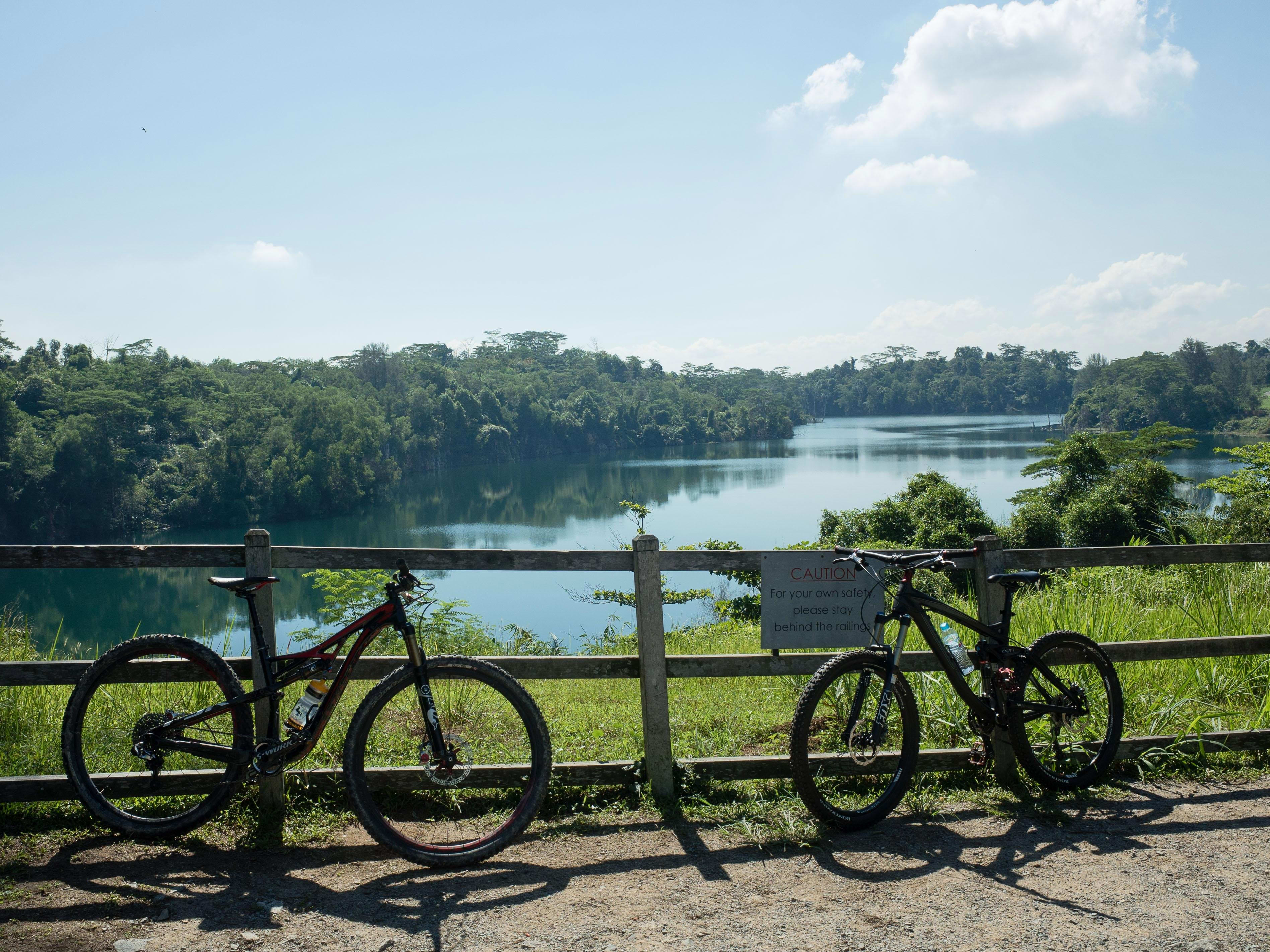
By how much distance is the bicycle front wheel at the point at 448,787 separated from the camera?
3318 millimetres

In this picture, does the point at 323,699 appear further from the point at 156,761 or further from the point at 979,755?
the point at 979,755

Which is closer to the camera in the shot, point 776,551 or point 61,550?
point 61,550

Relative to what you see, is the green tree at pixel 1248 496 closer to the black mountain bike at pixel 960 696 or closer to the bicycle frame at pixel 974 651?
the black mountain bike at pixel 960 696

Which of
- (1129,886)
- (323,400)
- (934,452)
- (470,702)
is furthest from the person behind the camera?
(934,452)

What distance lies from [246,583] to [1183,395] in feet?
348

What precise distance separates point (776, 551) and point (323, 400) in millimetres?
72393

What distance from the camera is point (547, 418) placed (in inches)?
4513

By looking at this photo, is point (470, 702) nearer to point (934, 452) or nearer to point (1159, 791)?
point (1159, 791)

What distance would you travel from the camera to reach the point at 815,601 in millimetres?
3988

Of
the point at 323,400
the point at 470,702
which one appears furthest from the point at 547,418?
the point at 470,702

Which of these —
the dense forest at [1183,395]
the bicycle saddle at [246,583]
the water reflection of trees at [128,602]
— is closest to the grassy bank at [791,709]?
the bicycle saddle at [246,583]

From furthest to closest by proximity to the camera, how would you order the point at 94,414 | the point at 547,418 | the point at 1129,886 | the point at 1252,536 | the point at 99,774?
the point at 547,418 → the point at 94,414 → the point at 1252,536 → the point at 99,774 → the point at 1129,886

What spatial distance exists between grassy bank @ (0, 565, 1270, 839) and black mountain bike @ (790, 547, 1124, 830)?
223 millimetres

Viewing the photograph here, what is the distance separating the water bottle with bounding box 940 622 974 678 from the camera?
12.4 ft
